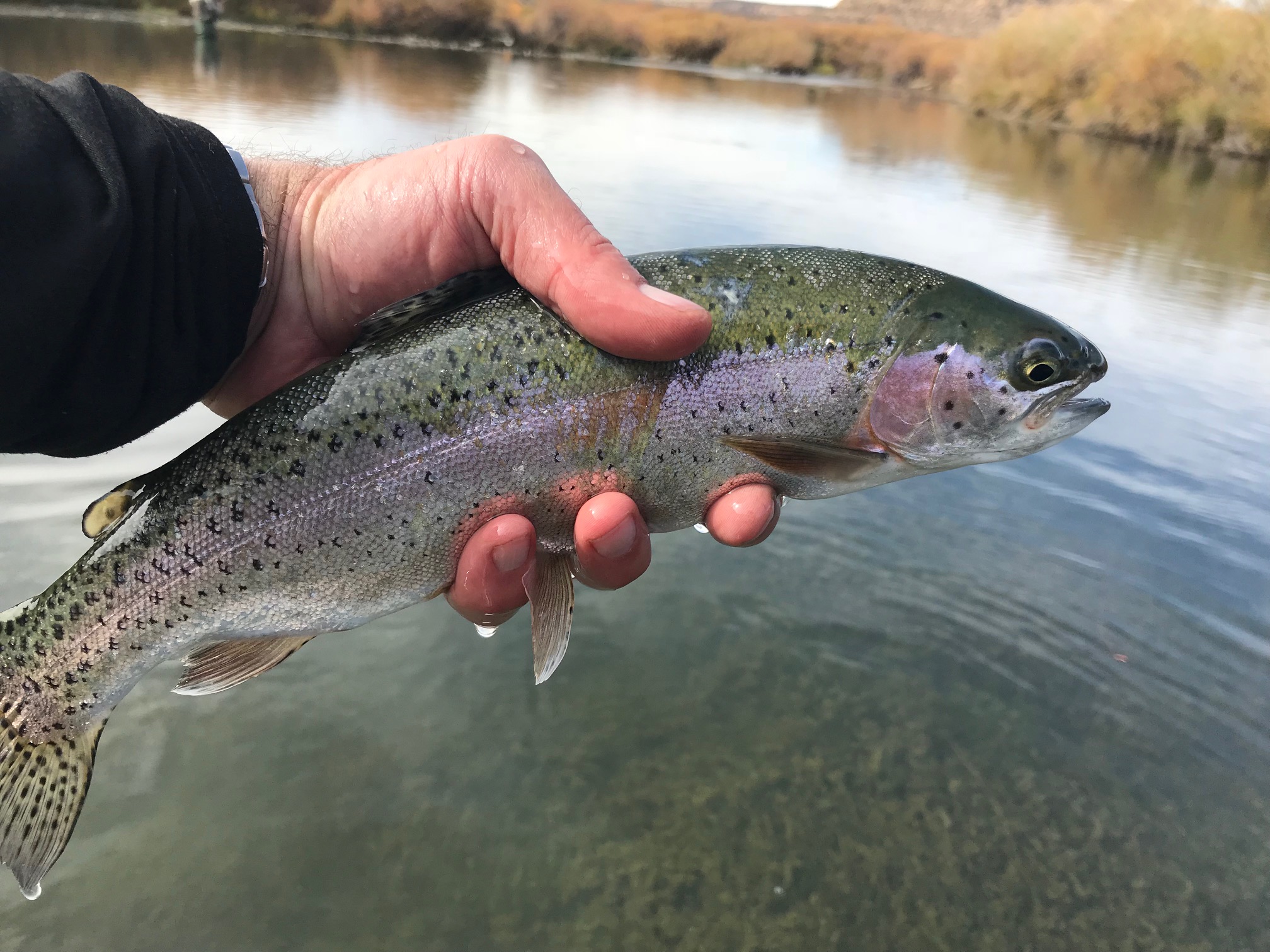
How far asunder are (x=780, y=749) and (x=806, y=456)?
107 inches

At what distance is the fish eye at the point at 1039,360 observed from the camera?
8.49ft

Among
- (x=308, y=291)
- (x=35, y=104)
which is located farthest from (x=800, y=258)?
(x=35, y=104)

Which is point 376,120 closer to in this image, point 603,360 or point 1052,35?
point 603,360

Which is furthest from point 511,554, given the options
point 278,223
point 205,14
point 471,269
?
point 205,14

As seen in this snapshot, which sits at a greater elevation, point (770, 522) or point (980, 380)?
point (980, 380)

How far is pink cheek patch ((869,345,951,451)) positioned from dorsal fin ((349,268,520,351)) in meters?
1.32

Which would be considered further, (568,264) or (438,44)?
(438,44)

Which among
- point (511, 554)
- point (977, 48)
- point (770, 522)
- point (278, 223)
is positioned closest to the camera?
point (511, 554)

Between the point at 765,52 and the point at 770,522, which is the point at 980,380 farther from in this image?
the point at 765,52

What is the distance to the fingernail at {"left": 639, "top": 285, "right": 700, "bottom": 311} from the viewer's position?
2432mm

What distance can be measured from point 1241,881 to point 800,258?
4.32m

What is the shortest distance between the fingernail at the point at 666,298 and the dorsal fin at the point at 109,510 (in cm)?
169

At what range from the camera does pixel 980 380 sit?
262 centimetres

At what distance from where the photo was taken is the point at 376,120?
60.0 ft
